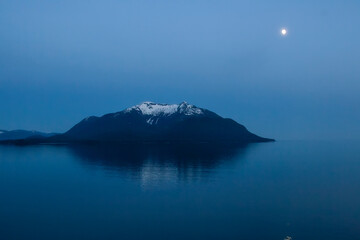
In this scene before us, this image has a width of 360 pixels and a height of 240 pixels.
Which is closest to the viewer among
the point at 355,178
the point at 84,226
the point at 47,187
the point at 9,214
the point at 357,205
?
the point at 84,226

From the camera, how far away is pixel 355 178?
3036 inches

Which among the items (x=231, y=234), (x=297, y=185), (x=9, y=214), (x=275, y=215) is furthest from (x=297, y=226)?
(x=9, y=214)

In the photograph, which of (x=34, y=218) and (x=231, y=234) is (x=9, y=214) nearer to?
(x=34, y=218)

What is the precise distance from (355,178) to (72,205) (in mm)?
65185

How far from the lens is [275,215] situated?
41562 millimetres

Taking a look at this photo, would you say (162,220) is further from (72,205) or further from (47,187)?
(47,187)

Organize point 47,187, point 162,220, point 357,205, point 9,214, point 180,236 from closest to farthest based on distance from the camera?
point 180,236
point 162,220
point 9,214
point 357,205
point 47,187

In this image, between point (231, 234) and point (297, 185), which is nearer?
point (231, 234)

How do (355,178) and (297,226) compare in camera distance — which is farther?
(355,178)

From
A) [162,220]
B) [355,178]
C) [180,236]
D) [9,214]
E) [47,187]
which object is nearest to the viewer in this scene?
[180,236]

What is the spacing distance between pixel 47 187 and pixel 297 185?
5122cm

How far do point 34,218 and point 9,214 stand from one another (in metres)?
4.62

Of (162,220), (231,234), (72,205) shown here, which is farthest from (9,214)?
(231,234)

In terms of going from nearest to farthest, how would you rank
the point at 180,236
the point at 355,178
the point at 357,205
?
the point at 180,236
the point at 357,205
the point at 355,178
